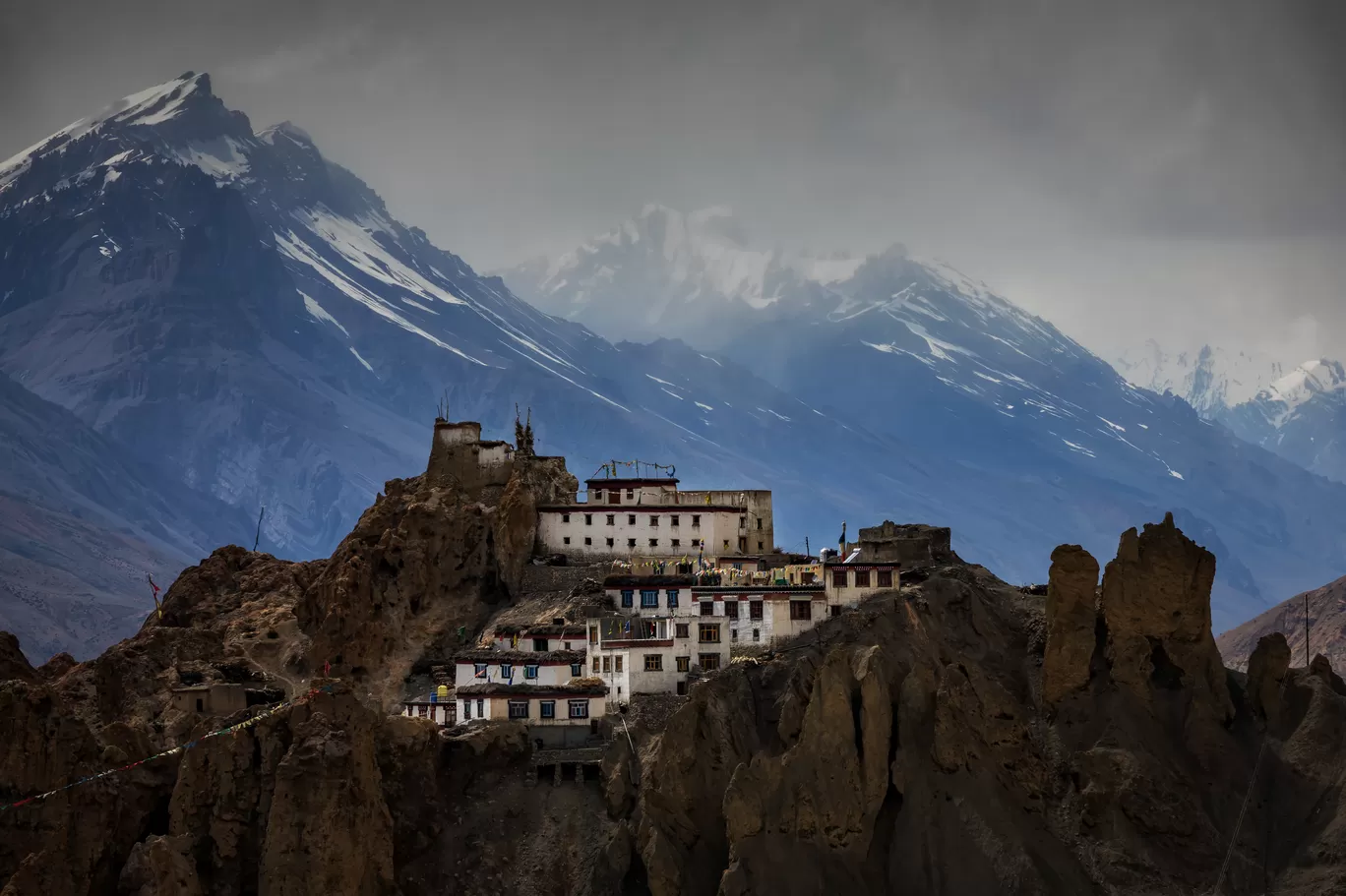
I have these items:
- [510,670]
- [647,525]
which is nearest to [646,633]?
[510,670]

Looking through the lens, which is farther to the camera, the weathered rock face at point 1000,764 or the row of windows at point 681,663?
the row of windows at point 681,663

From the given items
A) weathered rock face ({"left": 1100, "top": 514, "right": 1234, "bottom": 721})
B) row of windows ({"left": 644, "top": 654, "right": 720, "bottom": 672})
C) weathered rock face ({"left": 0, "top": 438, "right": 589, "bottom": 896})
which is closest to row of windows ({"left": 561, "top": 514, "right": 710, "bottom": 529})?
weathered rock face ({"left": 0, "top": 438, "right": 589, "bottom": 896})

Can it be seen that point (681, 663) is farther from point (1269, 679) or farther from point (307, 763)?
point (1269, 679)

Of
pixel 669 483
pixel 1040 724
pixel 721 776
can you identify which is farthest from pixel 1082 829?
pixel 669 483

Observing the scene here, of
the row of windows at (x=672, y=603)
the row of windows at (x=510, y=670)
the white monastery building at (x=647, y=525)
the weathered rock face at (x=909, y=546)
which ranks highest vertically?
the white monastery building at (x=647, y=525)

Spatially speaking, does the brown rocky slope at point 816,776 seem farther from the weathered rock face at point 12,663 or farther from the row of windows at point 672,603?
the row of windows at point 672,603

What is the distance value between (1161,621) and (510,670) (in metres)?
34.8

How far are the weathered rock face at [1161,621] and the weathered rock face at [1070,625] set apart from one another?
1.14m

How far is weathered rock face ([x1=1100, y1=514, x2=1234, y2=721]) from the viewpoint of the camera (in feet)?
326

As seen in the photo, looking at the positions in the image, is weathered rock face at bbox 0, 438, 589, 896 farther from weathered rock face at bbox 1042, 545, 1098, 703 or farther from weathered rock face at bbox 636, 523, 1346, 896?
weathered rock face at bbox 1042, 545, 1098, 703

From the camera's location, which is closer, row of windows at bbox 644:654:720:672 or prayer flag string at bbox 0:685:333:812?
prayer flag string at bbox 0:685:333:812

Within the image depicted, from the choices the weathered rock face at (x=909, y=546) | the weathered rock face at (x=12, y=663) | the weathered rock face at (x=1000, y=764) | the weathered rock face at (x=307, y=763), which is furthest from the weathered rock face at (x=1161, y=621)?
the weathered rock face at (x=12, y=663)

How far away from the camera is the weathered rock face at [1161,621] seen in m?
99.2

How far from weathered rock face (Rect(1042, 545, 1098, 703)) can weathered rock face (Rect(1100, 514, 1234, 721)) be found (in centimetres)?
114
